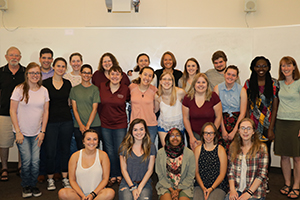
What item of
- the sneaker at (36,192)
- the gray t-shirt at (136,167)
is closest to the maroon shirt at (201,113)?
the gray t-shirt at (136,167)

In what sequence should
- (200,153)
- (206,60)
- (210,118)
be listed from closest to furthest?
(200,153), (210,118), (206,60)

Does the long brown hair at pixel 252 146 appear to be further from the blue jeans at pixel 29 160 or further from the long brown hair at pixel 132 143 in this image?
the blue jeans at pixel 29 160

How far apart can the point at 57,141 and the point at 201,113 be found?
77.2 inches

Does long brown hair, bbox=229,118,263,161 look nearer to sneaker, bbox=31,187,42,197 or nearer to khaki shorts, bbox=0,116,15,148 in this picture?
sneaker, bbox=31,187,42,197

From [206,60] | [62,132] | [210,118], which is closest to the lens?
[210,118]

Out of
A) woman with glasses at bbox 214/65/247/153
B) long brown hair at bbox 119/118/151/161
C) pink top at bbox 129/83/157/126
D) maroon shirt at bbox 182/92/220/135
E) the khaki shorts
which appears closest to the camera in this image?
long brown hair at bbox 119/118/151/161

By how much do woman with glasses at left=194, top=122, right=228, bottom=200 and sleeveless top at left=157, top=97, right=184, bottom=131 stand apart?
1.54ft

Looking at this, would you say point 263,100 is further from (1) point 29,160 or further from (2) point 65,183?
(1) point 29,160

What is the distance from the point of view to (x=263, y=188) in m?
2.85

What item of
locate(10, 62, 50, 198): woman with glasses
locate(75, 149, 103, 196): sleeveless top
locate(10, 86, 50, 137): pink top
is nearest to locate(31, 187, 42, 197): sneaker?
locate(10, 62, 50, 198): woman with glasses

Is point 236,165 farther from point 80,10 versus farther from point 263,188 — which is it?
point 80,10

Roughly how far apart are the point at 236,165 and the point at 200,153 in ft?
1.28

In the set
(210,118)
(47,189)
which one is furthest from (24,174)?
(210,118)

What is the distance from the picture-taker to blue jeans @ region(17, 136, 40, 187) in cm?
337
